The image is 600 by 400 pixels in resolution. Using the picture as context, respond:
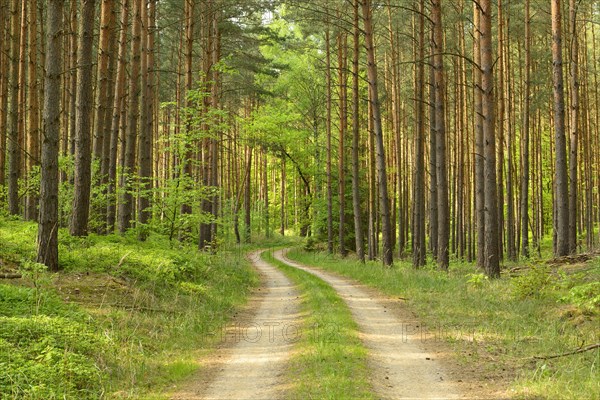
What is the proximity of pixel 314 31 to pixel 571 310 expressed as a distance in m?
20.7

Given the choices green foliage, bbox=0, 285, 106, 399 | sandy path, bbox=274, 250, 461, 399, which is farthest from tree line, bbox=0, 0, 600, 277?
sandy path, bbox=274, 250, 461, 399

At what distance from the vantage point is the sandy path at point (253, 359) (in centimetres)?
631

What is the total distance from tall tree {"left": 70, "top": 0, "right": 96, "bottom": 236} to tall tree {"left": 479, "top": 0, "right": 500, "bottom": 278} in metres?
9.35

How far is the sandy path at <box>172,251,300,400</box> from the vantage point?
6.31 meters

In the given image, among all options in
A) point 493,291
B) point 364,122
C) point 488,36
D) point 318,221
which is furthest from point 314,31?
point 493,291

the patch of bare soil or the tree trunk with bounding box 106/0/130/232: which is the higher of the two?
the tree trunk with bounding box 106/0/130/232

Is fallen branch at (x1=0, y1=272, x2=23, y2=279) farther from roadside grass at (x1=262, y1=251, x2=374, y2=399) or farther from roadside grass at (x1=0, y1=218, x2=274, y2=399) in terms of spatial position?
roadside grass at (x1=262, y1=251, x2=374, y2=399)

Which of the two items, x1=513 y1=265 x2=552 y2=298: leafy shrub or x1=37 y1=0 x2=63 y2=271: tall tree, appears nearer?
x1=37 y1=0 x2=63 y2=271: tall tree

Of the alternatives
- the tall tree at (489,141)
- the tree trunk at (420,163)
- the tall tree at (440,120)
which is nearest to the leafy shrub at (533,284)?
the tall tree at (489,141)

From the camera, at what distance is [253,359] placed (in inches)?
307

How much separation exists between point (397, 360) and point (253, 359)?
2015 mm

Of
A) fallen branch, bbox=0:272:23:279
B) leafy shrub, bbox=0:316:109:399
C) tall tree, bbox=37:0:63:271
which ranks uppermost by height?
tall tree, bbox=37:0:63:271

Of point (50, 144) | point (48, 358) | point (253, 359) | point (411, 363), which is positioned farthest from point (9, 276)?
point (411, 363)

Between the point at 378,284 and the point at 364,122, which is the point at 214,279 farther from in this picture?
the point at 364,122
